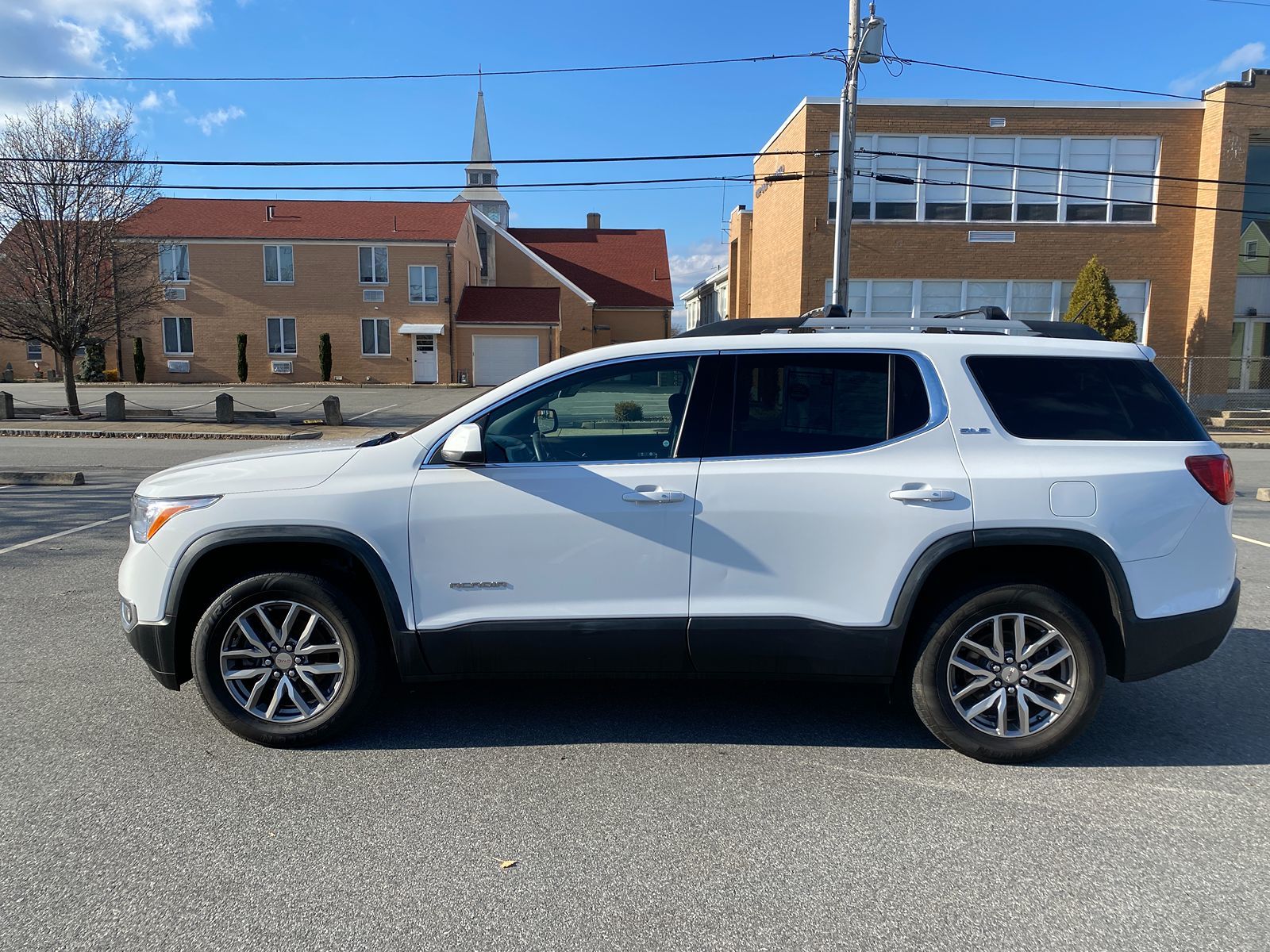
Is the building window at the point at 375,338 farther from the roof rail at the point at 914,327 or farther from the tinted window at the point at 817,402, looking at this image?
the tinted window at the point at 817,402

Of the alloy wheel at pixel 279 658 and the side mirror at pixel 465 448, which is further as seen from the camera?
the alloy wheel at pixel 279 658

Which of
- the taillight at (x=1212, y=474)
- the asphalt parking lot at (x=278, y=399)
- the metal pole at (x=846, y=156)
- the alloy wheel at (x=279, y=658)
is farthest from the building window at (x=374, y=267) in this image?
the taillight at (x=1212, y=474)

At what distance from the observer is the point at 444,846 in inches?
128

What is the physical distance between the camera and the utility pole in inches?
679

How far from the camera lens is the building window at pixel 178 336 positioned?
41.8 m

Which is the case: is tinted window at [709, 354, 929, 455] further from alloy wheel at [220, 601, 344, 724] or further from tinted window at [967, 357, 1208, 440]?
alloy wheel at [220, 601, 344, 724]

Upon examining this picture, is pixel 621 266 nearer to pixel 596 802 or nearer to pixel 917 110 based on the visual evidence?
pixel 917 110

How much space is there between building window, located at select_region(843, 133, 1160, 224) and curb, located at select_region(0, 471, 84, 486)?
63.9 ft

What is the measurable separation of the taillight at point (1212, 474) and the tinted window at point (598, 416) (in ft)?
7.22

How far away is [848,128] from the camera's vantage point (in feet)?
58.1

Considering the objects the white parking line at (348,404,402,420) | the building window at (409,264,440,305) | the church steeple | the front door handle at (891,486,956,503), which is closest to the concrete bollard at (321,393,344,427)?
the white parking line at (348,404,402,420)

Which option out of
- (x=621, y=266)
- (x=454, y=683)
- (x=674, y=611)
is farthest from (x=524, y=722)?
(x=621, y=266)

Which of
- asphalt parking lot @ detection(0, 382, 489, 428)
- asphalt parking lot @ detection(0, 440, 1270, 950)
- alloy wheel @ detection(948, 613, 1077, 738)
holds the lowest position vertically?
asphalt parking lot @ detection(0, 440, 1270, 950)

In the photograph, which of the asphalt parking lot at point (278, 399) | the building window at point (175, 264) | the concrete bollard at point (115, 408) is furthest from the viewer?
the building window at point (175, 264)
